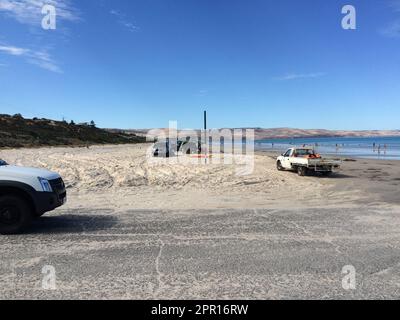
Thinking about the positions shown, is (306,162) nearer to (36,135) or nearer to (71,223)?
(71,223)

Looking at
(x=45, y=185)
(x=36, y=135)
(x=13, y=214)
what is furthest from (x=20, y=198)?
(x=36, y=135)

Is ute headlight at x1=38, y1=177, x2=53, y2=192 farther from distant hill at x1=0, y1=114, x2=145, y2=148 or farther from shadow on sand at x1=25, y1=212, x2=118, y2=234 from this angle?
distant hill at x1=0, y1=114, x2=145, y2=148

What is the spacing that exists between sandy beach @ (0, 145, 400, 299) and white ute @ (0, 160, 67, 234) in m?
0.37

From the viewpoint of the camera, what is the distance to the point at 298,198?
50.4ft

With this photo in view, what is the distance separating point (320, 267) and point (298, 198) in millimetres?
8950

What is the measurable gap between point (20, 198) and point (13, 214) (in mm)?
338

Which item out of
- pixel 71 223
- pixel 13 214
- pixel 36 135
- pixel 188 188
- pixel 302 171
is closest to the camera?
pixel 13 214

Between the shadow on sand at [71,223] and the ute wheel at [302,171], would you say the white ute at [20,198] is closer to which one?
the shadow on sand at [71,223]

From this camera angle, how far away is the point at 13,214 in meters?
8.85

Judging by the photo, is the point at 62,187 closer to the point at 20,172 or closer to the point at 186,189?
the point at 20,172

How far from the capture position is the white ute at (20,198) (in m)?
8.78

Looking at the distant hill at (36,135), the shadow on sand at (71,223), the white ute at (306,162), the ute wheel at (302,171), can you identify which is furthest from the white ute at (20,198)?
the distant hill at (36,135)
